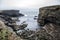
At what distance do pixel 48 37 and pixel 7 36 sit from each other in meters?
4.62

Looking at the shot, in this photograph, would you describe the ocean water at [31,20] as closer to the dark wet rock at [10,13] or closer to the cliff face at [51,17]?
the cliff face at [51,17]

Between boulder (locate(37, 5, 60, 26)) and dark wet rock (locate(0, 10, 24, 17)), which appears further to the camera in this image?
dark wet rock (locate(0, 10, 24, 17))

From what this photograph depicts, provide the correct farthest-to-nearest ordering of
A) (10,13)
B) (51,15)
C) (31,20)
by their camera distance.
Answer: (10,13)
(31,20)
(51,15)

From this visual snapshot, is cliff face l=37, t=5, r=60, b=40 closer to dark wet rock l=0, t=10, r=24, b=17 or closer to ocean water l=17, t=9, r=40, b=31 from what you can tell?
ocean water l=17, t=9, r=40, b=31

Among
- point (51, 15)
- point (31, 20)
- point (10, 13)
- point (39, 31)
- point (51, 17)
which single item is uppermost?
point (39, 31)

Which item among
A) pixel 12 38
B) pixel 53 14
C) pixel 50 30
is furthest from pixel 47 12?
pixel 12 38

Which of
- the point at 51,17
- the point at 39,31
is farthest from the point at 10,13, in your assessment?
the point at 39,31

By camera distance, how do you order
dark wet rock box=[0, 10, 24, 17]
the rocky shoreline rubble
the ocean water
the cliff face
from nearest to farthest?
1. the rocky shoreline rubble
2. the cliff face
3. the ocean water
4. dark wet rock box=[0, 10, 24, 17]

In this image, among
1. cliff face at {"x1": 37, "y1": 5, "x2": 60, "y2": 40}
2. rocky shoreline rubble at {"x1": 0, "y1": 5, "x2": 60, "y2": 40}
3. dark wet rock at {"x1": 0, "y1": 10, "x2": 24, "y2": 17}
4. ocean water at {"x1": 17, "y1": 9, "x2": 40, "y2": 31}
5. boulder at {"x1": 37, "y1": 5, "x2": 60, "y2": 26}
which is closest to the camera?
rocky shoreline rubble at {"x1": 0, "y1": 5, "x2": 60, "y2": 40}

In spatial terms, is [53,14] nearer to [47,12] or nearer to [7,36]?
[47,12]

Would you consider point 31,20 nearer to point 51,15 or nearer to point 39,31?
point 51,15

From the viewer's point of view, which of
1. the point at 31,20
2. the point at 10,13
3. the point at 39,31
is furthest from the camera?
the point at 10,13

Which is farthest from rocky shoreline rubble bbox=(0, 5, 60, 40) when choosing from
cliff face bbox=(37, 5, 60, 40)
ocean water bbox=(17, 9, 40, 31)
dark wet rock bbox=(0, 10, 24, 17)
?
dark wet rock bbox=(0, 10, 24, 17)

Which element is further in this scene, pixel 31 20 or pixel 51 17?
pixel 31 20
